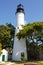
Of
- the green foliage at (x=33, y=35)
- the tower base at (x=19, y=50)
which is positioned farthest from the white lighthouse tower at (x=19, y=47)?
the green foliage at (x=33, y=35)

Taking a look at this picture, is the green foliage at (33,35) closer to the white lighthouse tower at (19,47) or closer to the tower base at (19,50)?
the white lighthouse tower at (19,47)

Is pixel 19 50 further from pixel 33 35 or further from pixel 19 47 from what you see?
pixel 33 35

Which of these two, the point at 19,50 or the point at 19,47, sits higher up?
the point at 19,47

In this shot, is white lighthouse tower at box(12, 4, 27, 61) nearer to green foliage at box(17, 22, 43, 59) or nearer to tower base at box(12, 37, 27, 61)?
tower base at box(12, 37, 27, 61)

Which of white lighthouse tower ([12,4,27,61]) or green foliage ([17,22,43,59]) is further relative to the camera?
white lighthouse tower ([12,4,27,61])

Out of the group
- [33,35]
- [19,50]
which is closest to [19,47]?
[19,50]

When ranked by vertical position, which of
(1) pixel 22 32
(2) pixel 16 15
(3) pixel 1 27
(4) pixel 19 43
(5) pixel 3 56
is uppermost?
(2) pixel 16 15

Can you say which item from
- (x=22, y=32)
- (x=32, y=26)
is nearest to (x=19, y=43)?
(x=22, y=32)

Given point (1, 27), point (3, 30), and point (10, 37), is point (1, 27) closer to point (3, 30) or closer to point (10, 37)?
point (3, 30)

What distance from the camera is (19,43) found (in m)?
30.9

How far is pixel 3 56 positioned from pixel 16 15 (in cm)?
990

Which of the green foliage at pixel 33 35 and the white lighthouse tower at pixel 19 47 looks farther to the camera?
the white lighthouse tower at pixel 19 47

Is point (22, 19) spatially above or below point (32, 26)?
above

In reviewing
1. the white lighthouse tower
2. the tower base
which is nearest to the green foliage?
the white lighthouse tower
